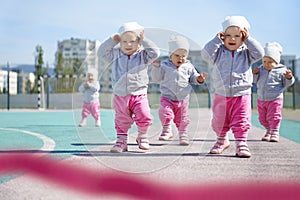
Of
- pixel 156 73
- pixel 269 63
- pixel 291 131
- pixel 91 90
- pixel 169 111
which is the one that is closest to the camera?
pixel 91 90

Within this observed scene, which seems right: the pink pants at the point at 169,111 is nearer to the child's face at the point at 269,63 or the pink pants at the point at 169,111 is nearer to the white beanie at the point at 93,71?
the white beanie at the point at 93,71

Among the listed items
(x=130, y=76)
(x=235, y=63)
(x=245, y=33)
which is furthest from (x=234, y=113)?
(x=130, y=76)

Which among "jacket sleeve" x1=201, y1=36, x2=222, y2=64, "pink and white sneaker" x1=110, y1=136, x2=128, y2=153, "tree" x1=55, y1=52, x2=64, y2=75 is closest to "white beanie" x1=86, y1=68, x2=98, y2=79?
"pink and white sneaker" x1=110, y1=136, x2=128, y2=153

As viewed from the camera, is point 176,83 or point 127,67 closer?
point 127,67

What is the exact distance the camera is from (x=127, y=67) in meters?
3.17

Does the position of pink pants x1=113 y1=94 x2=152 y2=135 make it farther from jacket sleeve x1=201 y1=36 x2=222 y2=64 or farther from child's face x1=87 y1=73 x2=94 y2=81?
jacket sleeve x1=201 y1=36 x2=222 y2=64

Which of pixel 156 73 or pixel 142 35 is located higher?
pixel 142 35

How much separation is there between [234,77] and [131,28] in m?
1.07

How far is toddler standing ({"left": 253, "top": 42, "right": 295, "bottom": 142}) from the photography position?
5004 mm

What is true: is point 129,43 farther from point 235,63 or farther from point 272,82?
point 272,82

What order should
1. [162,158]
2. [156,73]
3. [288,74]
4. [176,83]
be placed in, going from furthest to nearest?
1. [288,74]
2. [176,83]
3. [156,73]
4. [162,158]

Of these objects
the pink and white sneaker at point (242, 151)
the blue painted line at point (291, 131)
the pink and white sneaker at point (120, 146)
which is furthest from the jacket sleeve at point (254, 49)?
the blue painted line at point (291, 131)

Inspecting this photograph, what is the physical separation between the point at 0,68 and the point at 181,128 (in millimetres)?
16189

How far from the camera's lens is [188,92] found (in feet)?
11.7
